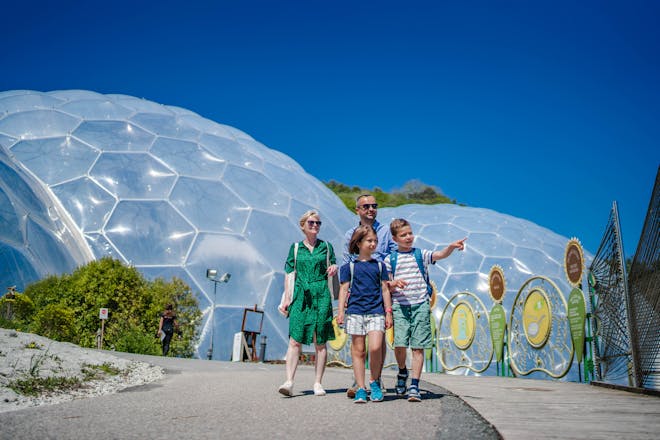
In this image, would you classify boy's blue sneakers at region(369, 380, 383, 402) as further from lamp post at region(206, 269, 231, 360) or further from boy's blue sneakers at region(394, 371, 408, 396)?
lamp post at region(206, 269, 231, 360)

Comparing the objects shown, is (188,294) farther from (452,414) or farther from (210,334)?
(452,414)

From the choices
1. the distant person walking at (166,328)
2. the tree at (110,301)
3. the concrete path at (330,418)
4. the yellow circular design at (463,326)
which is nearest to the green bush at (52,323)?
the tree at (110,301)

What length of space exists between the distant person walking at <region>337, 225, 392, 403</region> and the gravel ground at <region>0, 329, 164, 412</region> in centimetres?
207

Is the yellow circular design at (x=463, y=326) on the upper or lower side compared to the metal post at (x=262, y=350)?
upper

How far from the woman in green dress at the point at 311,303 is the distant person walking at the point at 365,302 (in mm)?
204

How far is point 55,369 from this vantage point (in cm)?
507

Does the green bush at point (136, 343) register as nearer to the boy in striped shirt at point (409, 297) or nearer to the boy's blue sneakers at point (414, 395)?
the boy in striped shirt at point (409, 297)

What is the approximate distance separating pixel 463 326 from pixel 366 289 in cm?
796

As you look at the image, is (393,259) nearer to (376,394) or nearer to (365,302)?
(365,302)

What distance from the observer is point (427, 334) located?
4.00 metres

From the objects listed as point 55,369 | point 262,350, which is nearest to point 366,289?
point 55,369

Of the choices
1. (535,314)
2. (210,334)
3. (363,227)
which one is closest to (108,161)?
(210,334)

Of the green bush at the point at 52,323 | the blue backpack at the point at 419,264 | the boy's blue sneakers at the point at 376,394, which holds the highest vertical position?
the blue backpack at the point at 419,264

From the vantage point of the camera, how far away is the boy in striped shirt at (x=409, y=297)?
13.1 feet
